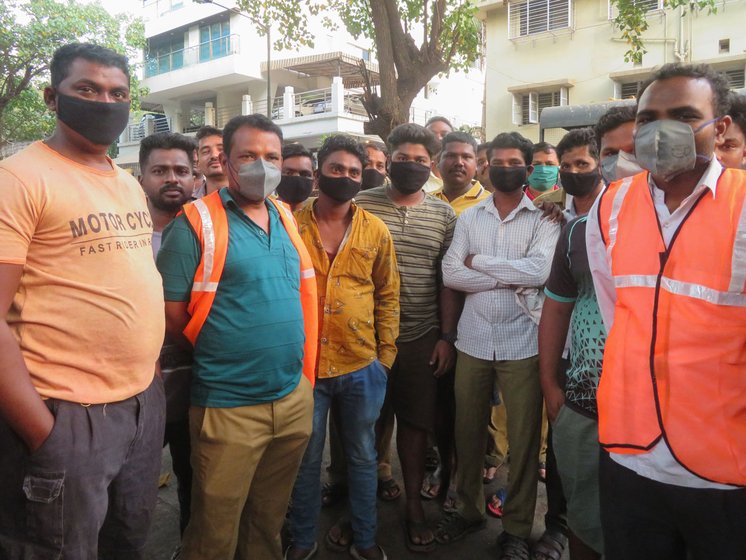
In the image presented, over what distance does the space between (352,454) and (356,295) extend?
0.81 metres

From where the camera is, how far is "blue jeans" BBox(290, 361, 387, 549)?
261cm

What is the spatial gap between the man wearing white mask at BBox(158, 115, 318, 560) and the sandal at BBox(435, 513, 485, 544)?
1.05 meters

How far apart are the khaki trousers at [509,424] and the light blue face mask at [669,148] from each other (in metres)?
1.36

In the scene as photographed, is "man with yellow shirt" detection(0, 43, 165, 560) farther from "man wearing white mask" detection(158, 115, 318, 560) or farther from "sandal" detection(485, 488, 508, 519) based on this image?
"sandal" detection(485, 488, 508, 519)

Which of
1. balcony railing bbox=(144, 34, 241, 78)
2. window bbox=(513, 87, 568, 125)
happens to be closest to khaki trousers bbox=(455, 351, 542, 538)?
window bbox=(513, 87, 568, 125)

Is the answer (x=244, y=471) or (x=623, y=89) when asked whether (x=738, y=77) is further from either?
(x=244, y=471)

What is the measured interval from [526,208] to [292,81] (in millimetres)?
22773

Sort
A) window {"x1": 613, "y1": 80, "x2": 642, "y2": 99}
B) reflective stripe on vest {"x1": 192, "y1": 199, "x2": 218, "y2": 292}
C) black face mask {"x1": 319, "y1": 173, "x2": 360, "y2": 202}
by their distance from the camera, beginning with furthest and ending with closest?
window {"x1": 613, "y1": 80, "x2": 642, "y2": 99}, black face mask {"x1": 319, "y1": 173, "x2": 360, "y2": 202}, reflective stripe on vest {"x1": 192, "y1": 199, "x2": 218, "y2": 292}

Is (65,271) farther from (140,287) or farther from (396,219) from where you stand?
(396,219)

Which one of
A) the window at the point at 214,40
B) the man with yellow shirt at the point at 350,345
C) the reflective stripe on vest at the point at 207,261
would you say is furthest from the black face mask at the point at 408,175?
the window at the point at 214,40

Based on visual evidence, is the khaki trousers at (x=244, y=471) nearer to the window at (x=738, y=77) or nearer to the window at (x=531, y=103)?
the window at (x=738, y=77)

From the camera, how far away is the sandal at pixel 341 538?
277cm

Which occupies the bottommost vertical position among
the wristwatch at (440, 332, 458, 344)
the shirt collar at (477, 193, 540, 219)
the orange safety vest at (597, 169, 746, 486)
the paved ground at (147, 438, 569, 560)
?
the paved ground at (147, 438, 569, 560)

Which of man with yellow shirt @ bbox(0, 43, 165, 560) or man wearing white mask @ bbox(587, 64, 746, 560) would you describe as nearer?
man wearing white mask @ bbox(587, 64, 746, 560)
